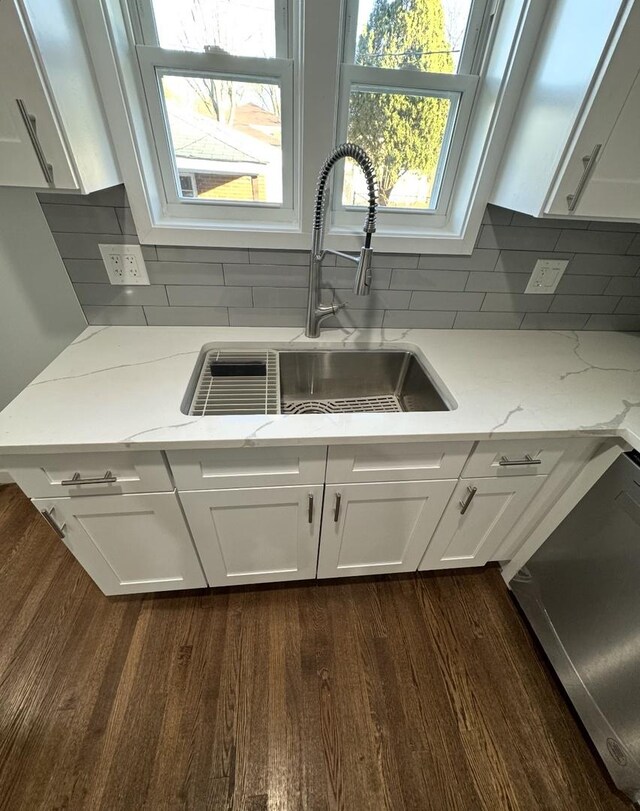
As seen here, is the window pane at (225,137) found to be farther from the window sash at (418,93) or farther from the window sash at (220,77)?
the window sash at (418,93)

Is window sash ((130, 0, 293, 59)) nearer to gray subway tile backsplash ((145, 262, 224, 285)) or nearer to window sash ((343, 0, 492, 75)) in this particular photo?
window sash ((343, 0, 492, 75))

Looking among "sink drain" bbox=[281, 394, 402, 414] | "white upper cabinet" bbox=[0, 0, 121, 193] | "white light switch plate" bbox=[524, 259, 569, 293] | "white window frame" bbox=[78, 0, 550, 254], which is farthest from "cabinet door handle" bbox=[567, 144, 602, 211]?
"white upper cabinet" bbox=[0, 0, 121, 193]

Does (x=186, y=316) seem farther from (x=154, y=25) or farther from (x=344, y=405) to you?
(x=154, y=25)

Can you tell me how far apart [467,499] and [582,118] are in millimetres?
1049

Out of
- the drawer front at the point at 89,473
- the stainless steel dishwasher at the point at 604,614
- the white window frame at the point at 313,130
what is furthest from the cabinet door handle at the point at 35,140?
the stainless steel dishwasher at the point at 604,614

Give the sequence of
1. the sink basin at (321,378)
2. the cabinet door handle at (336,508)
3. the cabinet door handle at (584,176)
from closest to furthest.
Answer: the cabinet door handle at (584,176) < the cabinet door handle at (336,508) < the sink basin at (321,378)

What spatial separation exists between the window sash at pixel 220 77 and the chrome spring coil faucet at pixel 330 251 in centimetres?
19

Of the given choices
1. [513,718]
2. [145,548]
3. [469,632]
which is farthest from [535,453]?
[145,548]

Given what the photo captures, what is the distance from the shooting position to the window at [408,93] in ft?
3.27

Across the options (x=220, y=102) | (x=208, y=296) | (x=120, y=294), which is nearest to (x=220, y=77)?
(x=220, y=102)

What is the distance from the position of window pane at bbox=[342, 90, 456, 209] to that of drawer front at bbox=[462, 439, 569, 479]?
0.92 metres

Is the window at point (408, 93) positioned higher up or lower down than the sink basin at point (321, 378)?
higher up

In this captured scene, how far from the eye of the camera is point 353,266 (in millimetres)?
1264

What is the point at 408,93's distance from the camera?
110cm
